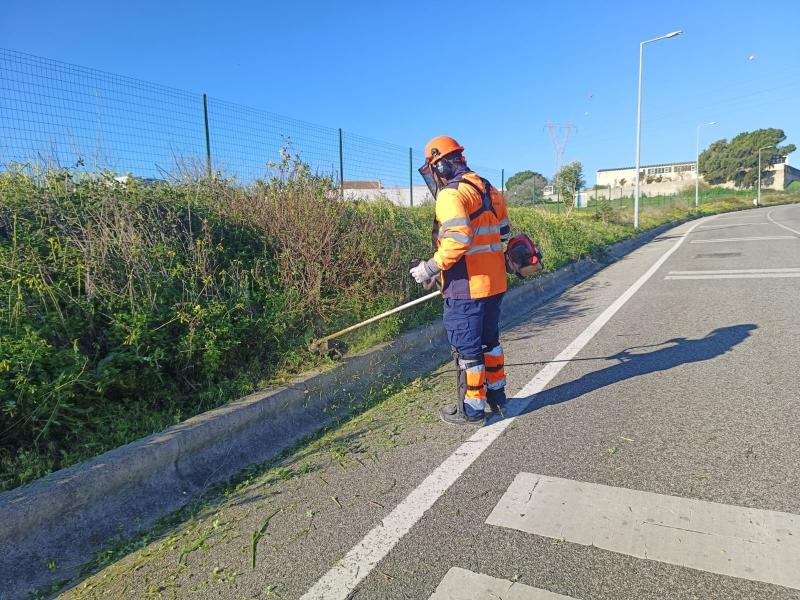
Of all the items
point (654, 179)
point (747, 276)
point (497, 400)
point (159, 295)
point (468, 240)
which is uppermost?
point (654, 179)

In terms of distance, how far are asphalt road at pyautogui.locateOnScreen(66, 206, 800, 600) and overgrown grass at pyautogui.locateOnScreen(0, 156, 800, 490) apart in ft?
3.39

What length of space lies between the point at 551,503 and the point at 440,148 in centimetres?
244

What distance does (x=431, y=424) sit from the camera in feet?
12.2

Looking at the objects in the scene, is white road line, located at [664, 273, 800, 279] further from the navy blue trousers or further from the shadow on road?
the navy blue trousers

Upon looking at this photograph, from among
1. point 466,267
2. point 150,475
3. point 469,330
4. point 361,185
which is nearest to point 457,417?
point 469,330

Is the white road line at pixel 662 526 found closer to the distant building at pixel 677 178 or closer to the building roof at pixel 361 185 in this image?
the building roof at pixel 361 185

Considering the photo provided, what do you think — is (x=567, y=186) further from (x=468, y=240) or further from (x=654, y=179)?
(x=654, y=179)

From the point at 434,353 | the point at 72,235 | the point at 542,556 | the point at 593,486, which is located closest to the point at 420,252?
the point at 434,353

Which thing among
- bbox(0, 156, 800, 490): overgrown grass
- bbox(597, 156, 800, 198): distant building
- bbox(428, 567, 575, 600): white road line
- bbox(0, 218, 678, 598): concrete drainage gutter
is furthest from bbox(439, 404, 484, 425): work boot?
bbox(597, 156, 800, 198): distant building

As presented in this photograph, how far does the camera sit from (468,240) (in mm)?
3412

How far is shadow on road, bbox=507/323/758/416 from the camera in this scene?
4082mm

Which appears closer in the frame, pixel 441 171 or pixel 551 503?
pixel 551 503

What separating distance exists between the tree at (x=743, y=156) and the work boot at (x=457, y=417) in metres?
93.7

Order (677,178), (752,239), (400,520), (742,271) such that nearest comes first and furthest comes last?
(400,520)
(742,271)
(752,239)
(677,178)
